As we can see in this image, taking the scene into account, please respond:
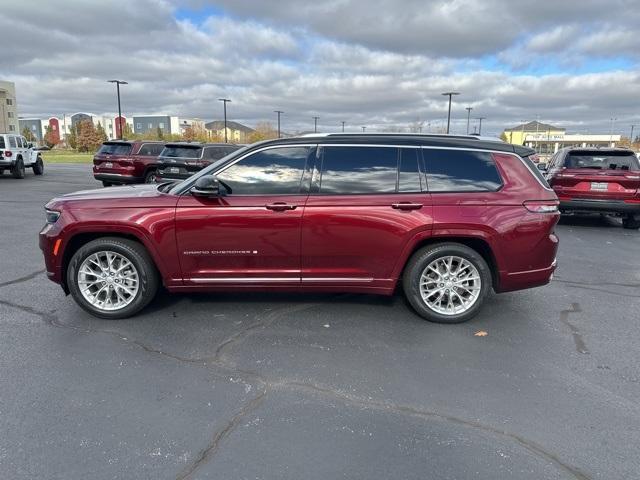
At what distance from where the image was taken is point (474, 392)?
3324mm

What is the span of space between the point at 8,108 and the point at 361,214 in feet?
327

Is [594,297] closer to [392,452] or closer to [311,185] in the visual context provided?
[311,185]

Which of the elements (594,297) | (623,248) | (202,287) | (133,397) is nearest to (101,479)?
(133,397)

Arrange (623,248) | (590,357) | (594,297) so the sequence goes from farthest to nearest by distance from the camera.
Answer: (623,248) → (594,297) → (590,357)

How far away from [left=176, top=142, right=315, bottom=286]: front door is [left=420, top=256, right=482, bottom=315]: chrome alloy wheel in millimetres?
1285

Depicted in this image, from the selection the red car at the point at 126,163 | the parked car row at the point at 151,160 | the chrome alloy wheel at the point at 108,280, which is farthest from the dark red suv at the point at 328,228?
the red car at the point at 126,163

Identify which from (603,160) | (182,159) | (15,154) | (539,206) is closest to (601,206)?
(603,160)

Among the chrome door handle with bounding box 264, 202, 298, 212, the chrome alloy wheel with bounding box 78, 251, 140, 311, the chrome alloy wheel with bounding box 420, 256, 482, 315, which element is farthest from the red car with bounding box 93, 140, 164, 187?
the chrome alloy wheel with bounding box 420, 256, 482, 315

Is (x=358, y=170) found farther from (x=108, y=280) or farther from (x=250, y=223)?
(x=108, y=280)

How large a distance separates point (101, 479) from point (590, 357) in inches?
146

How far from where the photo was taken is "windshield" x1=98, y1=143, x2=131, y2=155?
16.8m

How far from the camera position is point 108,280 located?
4539 millimetres

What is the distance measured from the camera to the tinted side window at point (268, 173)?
4.44 meters

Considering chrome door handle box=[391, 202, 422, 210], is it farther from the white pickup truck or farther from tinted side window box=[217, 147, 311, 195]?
the white pickup truck
